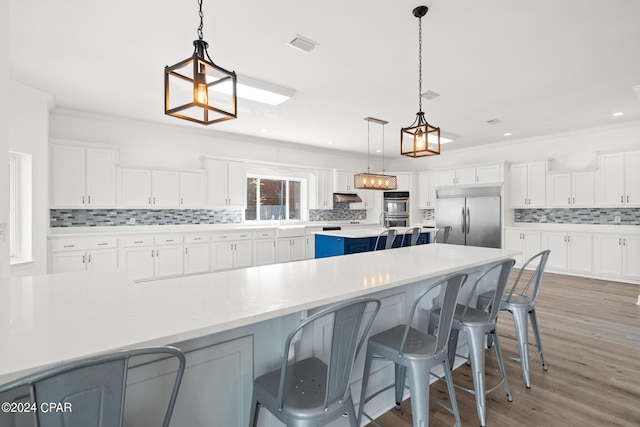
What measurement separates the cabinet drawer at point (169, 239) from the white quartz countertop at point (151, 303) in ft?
11.6

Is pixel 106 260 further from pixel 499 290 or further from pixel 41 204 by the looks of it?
pixel 499 290

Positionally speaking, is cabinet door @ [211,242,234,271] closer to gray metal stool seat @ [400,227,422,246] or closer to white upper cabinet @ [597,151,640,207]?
gray metal stool seat @ [400,227,422,246]

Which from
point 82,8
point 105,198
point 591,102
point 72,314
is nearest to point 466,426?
A: point 72,314

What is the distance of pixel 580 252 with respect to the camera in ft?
19.2

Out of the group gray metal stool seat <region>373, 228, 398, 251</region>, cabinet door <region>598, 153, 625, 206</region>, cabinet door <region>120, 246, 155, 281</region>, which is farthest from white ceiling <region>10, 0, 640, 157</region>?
cabinet door <region>120, 246, 155, 281</region>

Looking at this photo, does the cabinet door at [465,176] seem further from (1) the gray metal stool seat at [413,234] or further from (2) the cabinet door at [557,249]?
(1) the gray metal stool seat at [413,234]

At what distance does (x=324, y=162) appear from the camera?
825 centimetres

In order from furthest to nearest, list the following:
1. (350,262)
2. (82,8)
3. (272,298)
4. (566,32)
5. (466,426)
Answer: (566,32)
(82,8)
(350,262)
(466,426)
(272,298)

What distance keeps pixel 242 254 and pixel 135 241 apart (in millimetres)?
1813

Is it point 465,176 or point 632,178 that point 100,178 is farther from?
point 632,178

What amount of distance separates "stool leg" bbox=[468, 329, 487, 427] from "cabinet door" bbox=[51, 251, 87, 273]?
15.7ft

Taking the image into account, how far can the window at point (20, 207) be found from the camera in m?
3.86

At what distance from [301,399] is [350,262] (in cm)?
113

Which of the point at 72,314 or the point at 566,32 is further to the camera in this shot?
the point at 566,32
